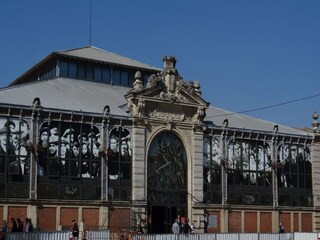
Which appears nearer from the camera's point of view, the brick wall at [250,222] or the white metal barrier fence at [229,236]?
the white metal barrier fence at [229,236]

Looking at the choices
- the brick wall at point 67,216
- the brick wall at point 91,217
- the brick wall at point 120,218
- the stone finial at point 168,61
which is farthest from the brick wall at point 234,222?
the brick wall at point 67,216

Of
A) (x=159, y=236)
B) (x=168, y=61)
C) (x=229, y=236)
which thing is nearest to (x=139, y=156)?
(x=168, y=61)

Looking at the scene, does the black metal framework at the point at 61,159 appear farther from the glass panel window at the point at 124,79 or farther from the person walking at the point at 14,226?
the glass panel window at the point at 124,79

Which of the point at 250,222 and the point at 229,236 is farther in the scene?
the point at 250,222

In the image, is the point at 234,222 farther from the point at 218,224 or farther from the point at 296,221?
the point at 296,221

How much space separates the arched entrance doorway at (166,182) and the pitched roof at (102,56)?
1067 centimetres

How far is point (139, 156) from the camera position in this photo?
52.0 metres

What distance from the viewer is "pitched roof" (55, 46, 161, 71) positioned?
5981cm

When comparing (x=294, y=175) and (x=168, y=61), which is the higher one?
(x=168, y=61)

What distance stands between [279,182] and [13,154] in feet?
82.1

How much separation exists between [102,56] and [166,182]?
1483 centimetres

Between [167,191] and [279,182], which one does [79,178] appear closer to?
[167,191]

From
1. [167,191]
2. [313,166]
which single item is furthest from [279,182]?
[167,191]

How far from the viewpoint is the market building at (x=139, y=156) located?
47.3m
